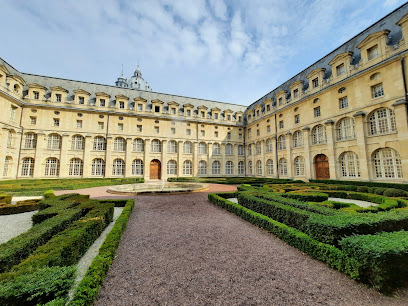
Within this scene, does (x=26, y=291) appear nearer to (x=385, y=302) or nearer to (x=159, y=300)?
(x=159, y=300)

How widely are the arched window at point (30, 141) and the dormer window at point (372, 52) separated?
44.6m

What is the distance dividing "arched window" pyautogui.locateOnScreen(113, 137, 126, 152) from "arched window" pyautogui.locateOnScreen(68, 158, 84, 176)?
5.63 m

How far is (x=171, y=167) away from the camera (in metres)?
35.0

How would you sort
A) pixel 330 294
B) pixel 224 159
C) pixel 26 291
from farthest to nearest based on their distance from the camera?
pixel 224 159, pixel 330 294, pixel 26 291

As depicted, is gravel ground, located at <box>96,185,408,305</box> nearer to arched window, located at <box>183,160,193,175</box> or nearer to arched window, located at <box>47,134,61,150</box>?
arched window, located at <box>183,160,193,175</box>

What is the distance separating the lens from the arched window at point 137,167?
3275 cm

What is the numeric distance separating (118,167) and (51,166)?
9553 mm

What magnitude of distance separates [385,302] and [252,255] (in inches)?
100

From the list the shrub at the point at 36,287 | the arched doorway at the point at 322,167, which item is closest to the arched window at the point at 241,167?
the arched doorway at the point at 322,167

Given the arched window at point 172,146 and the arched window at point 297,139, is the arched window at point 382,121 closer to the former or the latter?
the arched window at point 297,139

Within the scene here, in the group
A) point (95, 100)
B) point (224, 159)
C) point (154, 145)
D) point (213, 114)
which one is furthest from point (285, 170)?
point (95, 100)

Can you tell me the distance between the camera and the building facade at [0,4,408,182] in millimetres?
17828

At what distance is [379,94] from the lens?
59.6ft

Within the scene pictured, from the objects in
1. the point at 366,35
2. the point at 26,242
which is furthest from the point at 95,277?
the point at 366,35
